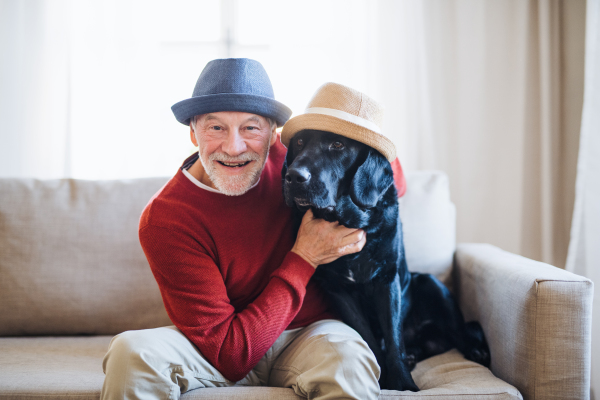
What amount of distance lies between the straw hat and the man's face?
5.2 inches

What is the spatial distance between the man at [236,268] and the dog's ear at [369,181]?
12 cm

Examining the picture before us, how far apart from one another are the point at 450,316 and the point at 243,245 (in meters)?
0.70

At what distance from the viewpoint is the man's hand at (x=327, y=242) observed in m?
1.08

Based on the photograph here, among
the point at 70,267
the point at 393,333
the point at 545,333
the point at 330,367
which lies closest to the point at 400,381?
the point at 393,333

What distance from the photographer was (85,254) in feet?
4.93

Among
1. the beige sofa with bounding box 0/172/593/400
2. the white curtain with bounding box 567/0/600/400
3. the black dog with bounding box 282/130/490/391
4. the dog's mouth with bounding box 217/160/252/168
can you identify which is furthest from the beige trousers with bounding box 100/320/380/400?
the white curtain with bounding box 567/0/600/400

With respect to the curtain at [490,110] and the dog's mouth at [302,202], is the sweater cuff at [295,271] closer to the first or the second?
the dog's mouth at [302,202]

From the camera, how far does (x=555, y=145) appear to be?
79.8 inches

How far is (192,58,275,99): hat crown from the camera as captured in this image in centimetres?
108

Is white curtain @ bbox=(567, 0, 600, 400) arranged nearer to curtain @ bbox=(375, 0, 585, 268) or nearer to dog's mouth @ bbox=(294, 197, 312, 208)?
curtain @ bbox=(375, 0, 585, 268)

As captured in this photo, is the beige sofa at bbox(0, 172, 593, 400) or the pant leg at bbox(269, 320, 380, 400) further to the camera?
the beige sofa at bbox(0, 172, 593, 400)

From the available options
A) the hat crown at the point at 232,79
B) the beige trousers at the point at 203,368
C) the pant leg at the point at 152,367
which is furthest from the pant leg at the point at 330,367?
the hat crown at the point at 232,79

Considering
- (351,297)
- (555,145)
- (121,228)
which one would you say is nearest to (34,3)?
(121,228)

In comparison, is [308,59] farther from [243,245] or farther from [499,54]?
[243,245]
